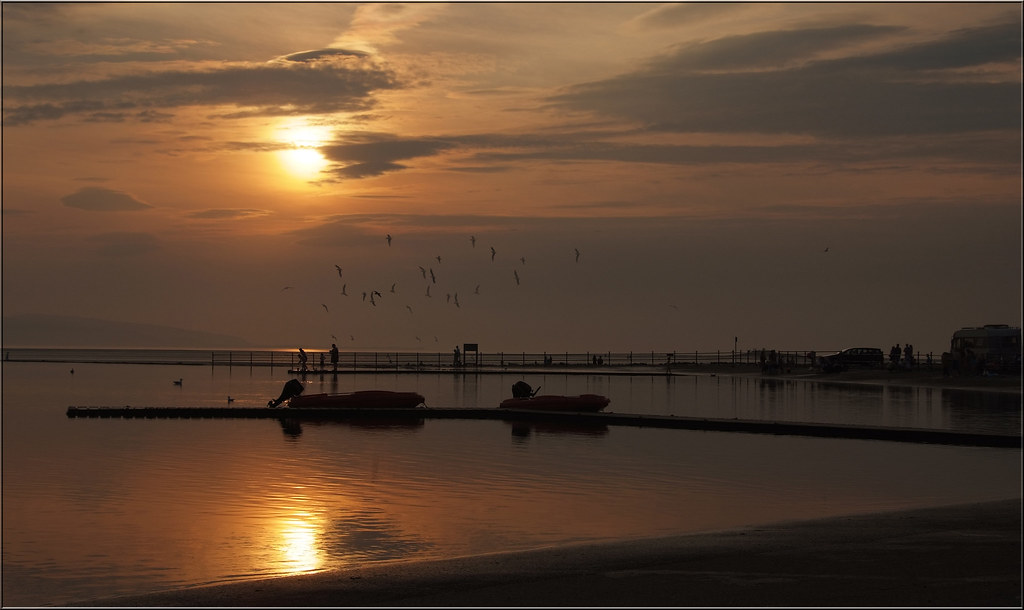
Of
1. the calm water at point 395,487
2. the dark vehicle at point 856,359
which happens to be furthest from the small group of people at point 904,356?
the calm water at point 395,487

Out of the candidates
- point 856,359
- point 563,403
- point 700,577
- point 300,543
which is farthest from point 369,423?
point 856,359

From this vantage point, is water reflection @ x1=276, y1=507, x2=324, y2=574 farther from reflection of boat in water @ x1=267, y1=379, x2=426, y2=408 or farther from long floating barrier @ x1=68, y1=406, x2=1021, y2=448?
reflection of boat in water @ x1=267, y1=379, x2=426, y2=408

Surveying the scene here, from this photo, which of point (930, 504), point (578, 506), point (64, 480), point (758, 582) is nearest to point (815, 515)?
point (930, 504)

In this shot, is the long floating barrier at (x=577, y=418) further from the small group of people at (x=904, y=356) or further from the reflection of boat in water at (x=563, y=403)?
the small group of people at (x=904, y=356)

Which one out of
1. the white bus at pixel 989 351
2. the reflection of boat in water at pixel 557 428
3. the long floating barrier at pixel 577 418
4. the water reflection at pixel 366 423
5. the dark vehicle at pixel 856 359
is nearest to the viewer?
the long floating barrier at pixel 577 418

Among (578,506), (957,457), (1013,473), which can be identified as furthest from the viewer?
(957,457)

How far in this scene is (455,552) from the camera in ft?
55.3

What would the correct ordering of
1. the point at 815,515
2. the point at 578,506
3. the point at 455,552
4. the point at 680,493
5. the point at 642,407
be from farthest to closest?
the point at 642,407 → the point at 680,493 → the point at 578,506 → the point at 815,515 → the point at 455,552

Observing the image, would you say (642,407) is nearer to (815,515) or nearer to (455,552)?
(815,515)

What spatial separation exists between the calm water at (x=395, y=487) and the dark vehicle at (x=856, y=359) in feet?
110

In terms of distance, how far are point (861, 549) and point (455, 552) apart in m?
5.89

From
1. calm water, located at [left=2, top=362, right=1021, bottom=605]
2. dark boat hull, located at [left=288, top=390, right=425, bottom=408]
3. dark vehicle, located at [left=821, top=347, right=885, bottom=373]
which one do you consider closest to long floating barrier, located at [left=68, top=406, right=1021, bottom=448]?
dark boat hull, located at [left=288, top=390, right=425, bottom=408]

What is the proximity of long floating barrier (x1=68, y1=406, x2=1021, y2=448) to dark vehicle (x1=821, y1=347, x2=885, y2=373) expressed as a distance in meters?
44.0

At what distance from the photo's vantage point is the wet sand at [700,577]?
11500 millimetres
